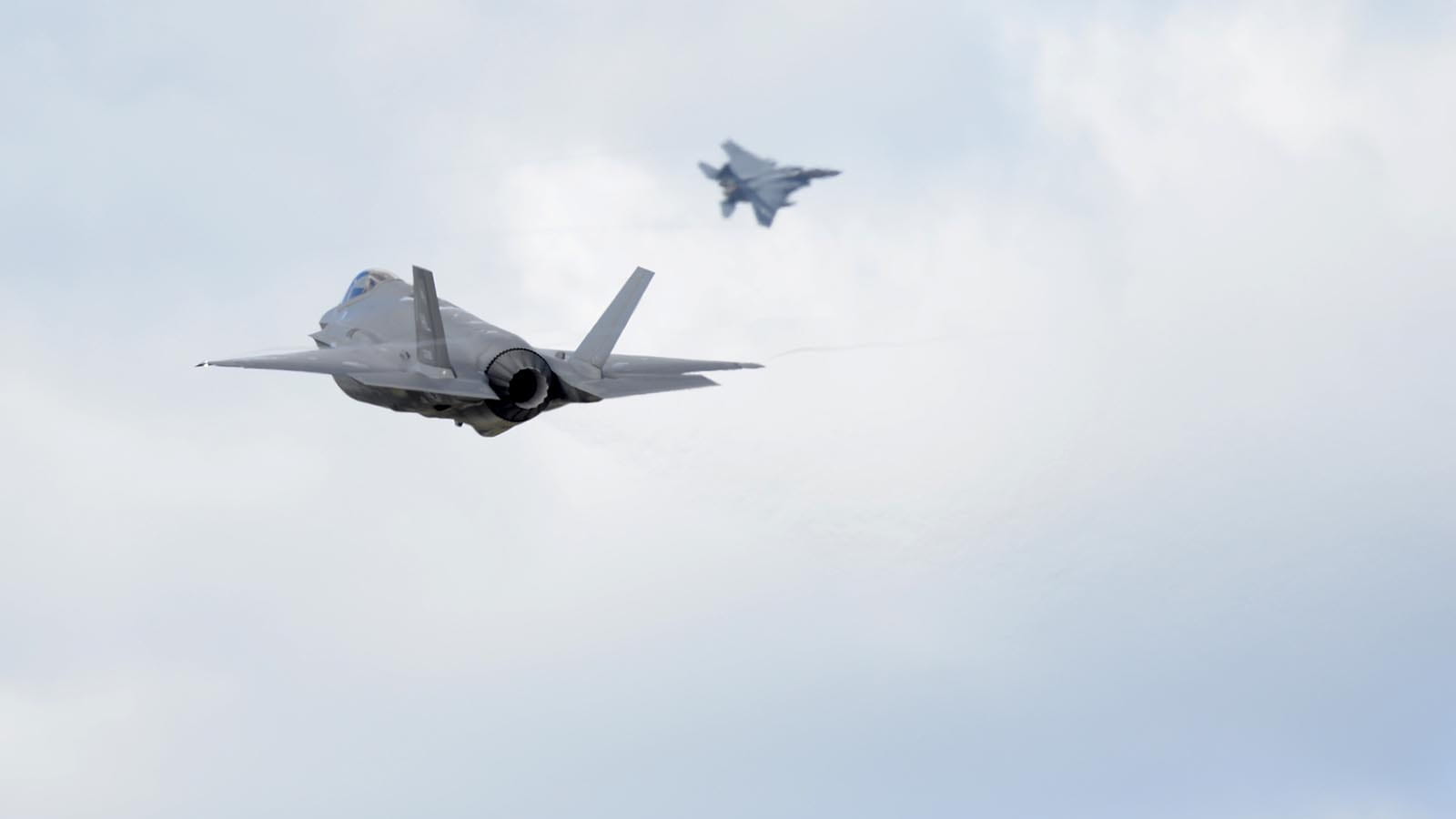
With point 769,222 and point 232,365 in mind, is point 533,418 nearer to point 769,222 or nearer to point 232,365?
point 232,365

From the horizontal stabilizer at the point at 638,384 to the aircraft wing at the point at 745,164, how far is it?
2333 cm

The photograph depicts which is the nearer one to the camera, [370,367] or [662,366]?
[370,367]

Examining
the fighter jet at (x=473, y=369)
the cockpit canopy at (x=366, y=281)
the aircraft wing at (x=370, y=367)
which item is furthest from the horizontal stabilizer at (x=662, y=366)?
the cockpit canopy at (x=366, y=281)

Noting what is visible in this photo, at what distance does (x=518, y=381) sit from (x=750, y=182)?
25728 mm

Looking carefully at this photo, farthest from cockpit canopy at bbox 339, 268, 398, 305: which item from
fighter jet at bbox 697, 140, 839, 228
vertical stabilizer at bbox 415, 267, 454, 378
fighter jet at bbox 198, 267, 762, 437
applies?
fighter jet at bbox 697, 140, 839, 228

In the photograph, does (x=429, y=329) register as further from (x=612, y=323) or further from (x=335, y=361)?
(x=612, y=323)

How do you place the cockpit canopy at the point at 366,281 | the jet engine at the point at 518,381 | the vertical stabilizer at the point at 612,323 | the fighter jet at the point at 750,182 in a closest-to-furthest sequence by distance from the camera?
the jet engine at the point at 518,381, the vertical stabilizer at the point at 612,323, the cockpit canopy at the point at 366,281, the fighter jet at the point at 750,182

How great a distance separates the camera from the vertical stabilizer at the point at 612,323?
140ft

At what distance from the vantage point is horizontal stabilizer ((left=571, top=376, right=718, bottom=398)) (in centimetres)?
4103

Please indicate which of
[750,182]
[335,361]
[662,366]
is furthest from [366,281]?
[750,182]

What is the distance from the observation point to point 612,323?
4325 cm

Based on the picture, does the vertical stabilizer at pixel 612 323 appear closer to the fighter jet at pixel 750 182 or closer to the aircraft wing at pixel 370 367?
the aircraft wing at pixel 370 367

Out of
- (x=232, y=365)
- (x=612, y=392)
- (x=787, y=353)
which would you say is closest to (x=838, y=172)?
(x=787, y=353)

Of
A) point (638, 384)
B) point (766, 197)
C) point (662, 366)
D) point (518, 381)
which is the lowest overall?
point (518, 381)
